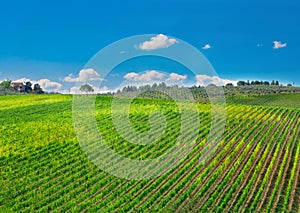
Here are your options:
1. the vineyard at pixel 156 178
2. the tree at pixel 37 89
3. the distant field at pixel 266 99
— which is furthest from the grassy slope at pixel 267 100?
the tree at pixel 37 89

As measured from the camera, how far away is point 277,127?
25.9 meters

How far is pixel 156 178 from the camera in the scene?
15.2m

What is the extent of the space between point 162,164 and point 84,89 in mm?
6574

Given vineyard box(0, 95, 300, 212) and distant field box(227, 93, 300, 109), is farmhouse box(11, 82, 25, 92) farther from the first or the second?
vineyard box(0, 95, 300, 212)

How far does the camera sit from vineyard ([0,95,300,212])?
12.8 metres

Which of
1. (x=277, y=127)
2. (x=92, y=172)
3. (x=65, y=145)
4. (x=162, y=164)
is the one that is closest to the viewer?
(x=92, y=172)

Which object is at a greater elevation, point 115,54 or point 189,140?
point 115,54

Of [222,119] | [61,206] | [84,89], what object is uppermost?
[84,89]

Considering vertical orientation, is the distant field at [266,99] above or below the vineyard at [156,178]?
above

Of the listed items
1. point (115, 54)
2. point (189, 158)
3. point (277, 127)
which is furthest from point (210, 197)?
point (277, 127)

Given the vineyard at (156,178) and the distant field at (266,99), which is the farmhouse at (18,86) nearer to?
the distant field at (266,99)

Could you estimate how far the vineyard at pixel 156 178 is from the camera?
12836 millimetres

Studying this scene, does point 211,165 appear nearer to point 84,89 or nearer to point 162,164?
point 162,164

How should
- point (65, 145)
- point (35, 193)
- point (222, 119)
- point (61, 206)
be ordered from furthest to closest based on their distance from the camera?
point (222, 119) → point (65, 145) → point (35, 193) → point (61, 206)
